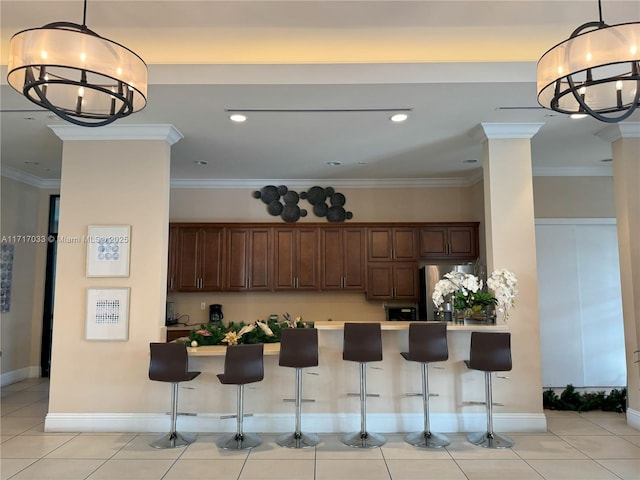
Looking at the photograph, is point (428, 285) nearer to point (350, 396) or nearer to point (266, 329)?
point (350, 396)

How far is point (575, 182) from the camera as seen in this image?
6027mm

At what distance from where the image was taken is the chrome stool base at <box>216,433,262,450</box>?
3.77 meters

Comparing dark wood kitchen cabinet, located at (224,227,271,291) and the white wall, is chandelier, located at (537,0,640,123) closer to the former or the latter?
the white wall

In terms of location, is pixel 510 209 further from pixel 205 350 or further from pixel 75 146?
pixel 75 146

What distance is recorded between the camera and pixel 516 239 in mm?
4309

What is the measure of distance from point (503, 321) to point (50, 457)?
13.9ft

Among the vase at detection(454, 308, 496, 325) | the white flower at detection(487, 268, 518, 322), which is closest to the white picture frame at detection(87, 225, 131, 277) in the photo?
the vase at detection(454, 308, 496, 325)

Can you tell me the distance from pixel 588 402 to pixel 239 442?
3983mm

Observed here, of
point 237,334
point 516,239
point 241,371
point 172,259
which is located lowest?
point 241,371

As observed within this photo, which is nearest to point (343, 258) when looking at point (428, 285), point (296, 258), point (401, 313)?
point (296, 258)

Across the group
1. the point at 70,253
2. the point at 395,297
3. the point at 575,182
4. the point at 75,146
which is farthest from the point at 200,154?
the point at 575,182

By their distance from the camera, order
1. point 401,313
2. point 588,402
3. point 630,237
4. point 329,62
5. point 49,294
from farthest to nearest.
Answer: point 49,294
point 401,313
point 588,402
point 630,237
point 329,62

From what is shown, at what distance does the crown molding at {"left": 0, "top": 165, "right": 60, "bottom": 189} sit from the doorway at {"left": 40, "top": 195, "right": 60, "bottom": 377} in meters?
0.21

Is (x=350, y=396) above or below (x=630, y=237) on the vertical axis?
below
